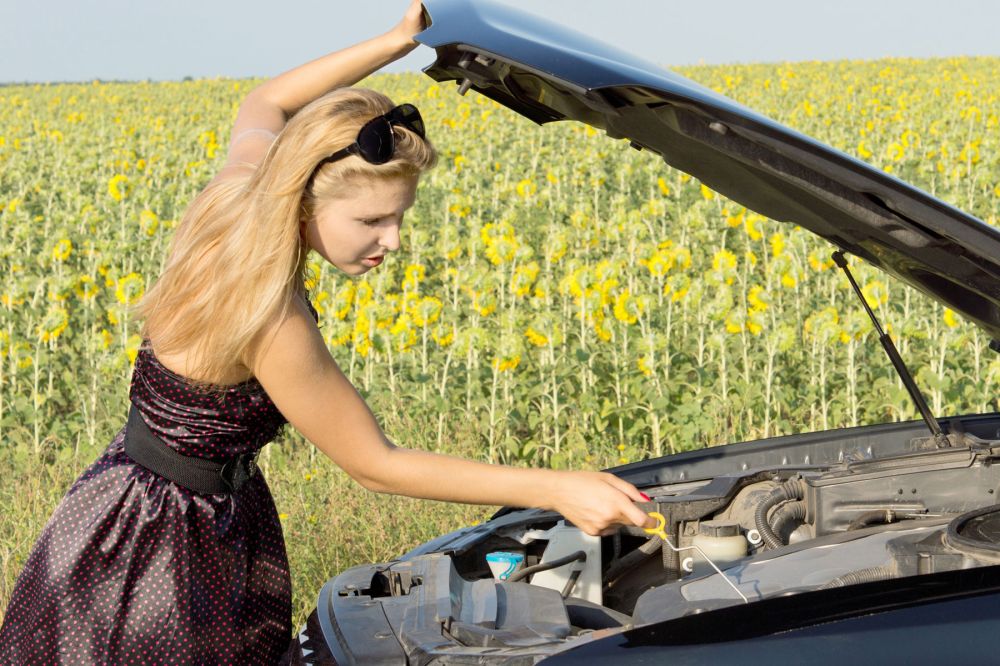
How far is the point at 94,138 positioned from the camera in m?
21.1

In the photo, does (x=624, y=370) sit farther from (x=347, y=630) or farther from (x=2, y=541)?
(x=347, y=630)

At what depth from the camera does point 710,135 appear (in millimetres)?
2039

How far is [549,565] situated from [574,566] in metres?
0.09

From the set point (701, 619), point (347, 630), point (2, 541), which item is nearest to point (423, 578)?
point (347, 630)

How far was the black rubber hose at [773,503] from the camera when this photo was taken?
283 centimetres

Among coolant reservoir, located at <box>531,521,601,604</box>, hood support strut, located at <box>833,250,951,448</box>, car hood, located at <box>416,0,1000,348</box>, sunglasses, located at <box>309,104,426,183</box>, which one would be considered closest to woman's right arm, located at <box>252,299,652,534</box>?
sunglasses, located at <box>309,104,426,183</box>

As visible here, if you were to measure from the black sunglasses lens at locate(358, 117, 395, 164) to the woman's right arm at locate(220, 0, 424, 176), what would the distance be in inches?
25.0

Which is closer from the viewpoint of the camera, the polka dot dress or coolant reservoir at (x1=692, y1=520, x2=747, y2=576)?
the polka dot dress

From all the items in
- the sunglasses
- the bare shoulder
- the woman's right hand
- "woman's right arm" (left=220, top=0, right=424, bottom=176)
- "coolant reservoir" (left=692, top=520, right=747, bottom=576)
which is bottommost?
"coolant reservoir" (left=692, top=520, right=747, bottom=576)

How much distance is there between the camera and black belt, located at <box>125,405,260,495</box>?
96.0 inches

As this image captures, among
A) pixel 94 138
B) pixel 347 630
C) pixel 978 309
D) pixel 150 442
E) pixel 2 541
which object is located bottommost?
pixel 2 541

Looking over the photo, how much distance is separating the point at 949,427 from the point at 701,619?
5.73 feet

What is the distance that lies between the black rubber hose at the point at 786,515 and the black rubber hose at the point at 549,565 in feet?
1.43

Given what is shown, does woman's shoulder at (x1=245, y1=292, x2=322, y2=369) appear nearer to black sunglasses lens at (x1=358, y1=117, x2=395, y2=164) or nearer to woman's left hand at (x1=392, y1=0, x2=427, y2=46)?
black sunglasses lens at (x1=358, y1=117, x2=395, y2=164)
